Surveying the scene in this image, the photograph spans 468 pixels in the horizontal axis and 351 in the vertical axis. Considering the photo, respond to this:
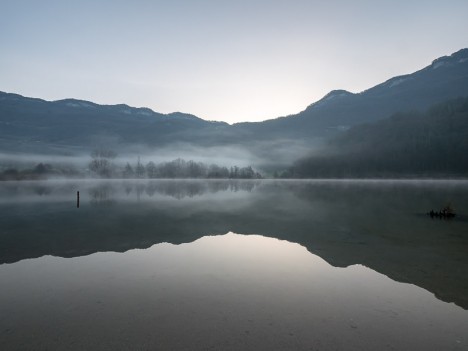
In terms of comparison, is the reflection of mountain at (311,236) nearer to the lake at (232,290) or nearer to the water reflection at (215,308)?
the lake at (232,290)

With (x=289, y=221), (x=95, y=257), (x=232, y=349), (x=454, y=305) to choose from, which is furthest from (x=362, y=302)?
(x=289, y=221)

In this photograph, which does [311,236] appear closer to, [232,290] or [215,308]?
[232,290]

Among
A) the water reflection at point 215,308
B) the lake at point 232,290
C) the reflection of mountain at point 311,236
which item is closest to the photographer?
the water reflection at point 215,308

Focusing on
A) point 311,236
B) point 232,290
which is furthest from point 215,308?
point 311,236

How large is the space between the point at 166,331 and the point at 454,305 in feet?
34.8

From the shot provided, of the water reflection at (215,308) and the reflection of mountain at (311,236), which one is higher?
the water reflection at (215,308)

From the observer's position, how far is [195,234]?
26.2 m

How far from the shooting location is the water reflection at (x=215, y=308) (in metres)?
9.04

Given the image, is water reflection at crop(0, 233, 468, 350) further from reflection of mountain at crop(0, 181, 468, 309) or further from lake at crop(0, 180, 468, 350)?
reflection of mountain at crop(0, 181, 468, 309)

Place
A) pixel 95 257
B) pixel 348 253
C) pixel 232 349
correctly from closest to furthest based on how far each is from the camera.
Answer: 1. pixel 232 349
2. pixel 95 257
3. pixel 348 253

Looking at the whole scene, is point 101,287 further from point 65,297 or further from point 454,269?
point 454,269

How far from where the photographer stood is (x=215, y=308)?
11.3m

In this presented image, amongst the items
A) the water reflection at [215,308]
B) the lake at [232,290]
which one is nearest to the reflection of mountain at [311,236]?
the lake at [232,290]

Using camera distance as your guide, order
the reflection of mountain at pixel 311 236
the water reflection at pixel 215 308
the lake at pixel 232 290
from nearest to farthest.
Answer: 1. the water reflection at pixel 215 308
2. the lake at pixel 232 290
3. the reflection of mountain at pixel 311 236
